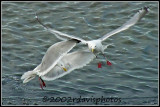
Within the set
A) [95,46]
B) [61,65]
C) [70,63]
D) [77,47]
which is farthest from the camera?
[77,47]

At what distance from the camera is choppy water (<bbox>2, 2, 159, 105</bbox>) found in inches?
345

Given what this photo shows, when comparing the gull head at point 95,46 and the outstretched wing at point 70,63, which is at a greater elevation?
the gull head at point 95,46

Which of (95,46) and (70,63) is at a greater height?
(95,46)

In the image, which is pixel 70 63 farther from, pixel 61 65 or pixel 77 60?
pixel 61 65

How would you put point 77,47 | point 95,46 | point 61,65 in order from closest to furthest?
point 95,46
point 61,65
point 77,47

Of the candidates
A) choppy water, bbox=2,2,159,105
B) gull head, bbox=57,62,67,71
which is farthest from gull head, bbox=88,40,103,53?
choppy water, bbox=2,2,159,105

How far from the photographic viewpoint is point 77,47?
10758 mm

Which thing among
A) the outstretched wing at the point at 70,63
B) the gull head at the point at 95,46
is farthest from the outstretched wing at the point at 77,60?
the gull head at the point at 95,46

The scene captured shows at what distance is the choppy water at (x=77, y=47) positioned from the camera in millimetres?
8766

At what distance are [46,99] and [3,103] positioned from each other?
90 cm

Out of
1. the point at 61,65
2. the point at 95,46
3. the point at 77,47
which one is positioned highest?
the point at 95,46

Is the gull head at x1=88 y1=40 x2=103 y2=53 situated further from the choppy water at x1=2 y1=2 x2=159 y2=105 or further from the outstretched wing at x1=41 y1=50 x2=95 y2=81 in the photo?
the choppy water at x1=2 y1=2 x2=159 y2=105

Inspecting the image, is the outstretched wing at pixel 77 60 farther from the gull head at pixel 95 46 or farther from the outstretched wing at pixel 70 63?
the gull head at pixel 95 46

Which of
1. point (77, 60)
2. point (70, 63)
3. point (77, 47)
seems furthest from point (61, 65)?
point (77, 47)
